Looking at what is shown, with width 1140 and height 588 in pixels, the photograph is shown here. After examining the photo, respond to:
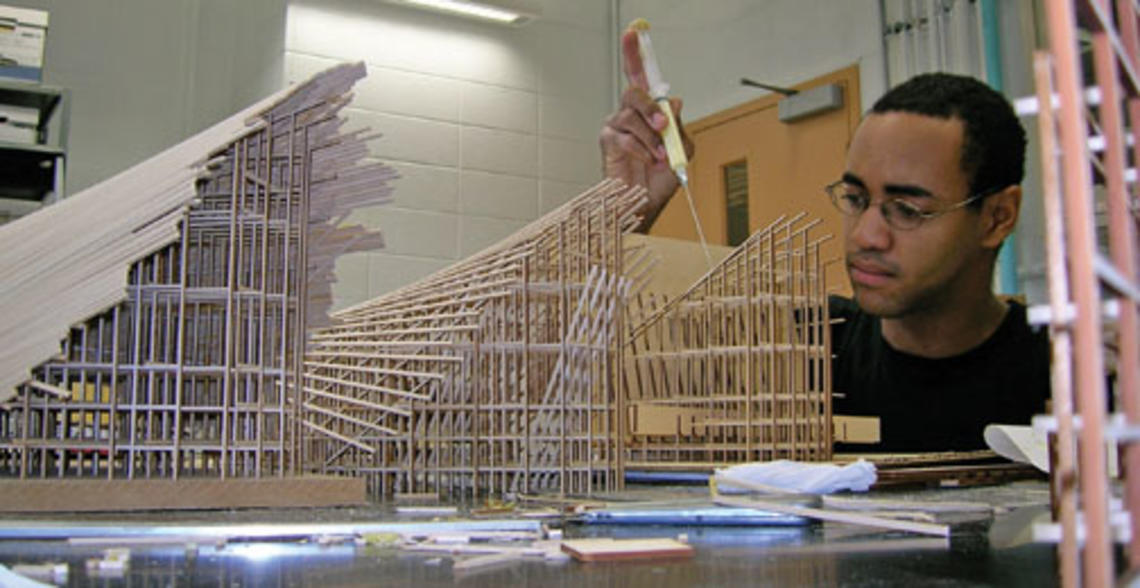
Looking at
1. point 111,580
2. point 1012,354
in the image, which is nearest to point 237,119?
point 111,580

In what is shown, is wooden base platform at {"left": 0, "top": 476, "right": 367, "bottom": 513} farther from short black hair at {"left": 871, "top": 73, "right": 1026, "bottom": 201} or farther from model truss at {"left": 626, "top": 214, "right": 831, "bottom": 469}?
short black hair at {"left": 871, "top": 73, "right": 1026, "bottom": 201}

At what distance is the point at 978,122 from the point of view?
1786 mm

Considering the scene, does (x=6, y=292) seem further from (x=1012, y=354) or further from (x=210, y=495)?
(x=1012, y=354)

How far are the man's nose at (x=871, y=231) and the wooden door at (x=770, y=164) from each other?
136 cm

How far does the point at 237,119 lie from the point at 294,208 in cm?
10

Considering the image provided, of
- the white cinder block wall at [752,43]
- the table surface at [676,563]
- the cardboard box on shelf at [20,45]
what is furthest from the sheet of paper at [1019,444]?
the cardboard box on shelf at [20,45]

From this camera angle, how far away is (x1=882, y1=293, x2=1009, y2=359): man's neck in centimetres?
189

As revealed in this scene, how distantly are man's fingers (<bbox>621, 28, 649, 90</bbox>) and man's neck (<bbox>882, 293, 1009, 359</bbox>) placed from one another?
2.45 feet

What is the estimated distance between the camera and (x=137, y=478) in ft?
2.61

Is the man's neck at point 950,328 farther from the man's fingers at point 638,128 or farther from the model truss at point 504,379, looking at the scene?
the model truss at point 504,379

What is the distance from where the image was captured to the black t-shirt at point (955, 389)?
71.1 inches

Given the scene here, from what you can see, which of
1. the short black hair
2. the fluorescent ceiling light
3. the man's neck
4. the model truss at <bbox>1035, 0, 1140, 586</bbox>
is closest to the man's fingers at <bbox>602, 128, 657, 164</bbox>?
the short black hair

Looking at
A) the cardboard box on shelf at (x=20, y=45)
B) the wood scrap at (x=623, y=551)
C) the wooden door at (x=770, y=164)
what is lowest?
the wood scrap at (x=623, y=551)

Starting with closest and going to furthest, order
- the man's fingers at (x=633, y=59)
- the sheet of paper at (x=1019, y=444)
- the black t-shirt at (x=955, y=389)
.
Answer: the sheet of paper at (x=1019, y=444) → the man's fingers at (x=633, y=59) → the black t-shirt at (x=955, y=389)
